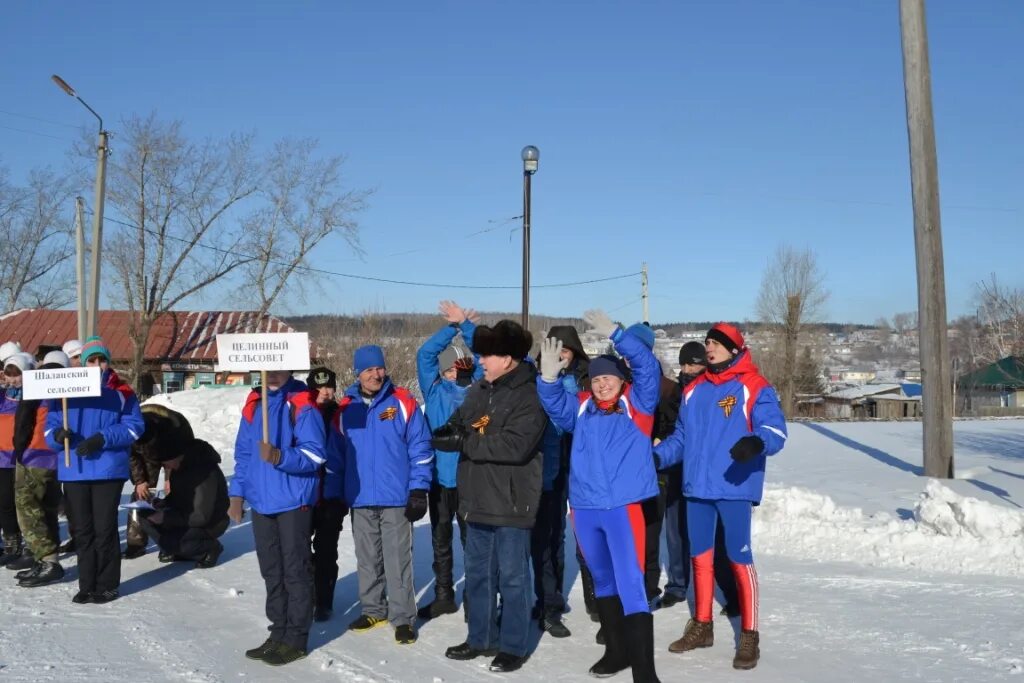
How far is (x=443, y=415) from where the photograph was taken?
7.29 metres

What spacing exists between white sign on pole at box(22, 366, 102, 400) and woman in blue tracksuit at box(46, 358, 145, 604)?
18cm

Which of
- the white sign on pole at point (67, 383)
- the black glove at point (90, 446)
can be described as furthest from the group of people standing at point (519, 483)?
the white sign on pole at point (67, 383)

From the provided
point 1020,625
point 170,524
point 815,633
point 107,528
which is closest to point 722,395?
point 815,633

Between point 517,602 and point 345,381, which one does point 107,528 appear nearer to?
point 517,602

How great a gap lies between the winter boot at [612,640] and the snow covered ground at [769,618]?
0.10m

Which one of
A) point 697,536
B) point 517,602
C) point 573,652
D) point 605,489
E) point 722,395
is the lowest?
point 573,652

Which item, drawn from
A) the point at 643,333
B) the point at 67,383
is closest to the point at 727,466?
the point at 643,333

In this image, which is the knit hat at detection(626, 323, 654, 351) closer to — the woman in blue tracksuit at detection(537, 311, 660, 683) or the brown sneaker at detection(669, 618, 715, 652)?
the woman in blue tracksuit at detection(537, 311, 660, 683)

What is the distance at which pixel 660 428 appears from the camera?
23.6ft

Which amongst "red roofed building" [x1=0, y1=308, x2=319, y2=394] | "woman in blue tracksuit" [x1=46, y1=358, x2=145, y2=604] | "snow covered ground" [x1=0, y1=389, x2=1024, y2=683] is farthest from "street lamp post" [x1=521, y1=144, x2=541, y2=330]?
"red roofed building" [x1=0, y1=308, x2=319, y2=394]

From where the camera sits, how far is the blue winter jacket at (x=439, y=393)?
23.4ft

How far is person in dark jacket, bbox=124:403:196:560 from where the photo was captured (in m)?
8.66

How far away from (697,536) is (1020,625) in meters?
2.36

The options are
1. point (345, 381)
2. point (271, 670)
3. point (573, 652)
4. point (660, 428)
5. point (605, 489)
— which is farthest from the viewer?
point (345, 381)
